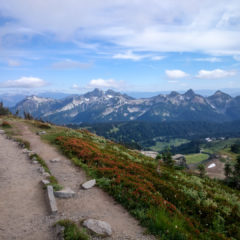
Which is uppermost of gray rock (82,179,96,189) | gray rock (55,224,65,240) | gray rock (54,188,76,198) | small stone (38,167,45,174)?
small stone (38,167,45,174)

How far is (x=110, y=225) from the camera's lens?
10508 mm

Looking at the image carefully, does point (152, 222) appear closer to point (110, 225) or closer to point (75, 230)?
point (110, 225)

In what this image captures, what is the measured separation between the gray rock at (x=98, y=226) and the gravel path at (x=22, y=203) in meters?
1.89

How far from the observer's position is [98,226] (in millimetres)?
9977

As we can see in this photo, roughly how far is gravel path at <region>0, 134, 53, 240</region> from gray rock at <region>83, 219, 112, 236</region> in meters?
1.89

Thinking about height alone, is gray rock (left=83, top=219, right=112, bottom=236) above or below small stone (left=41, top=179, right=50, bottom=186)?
below

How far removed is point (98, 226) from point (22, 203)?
608 centimetres

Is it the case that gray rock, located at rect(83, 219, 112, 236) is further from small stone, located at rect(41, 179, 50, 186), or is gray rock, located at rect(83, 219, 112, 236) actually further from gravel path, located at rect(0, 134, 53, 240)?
small stone, located at rect(41, 179, 50, 186)

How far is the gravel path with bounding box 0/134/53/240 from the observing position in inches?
382

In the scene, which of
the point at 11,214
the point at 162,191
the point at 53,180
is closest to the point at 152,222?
the point at 162,191

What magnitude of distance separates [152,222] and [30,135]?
104ft

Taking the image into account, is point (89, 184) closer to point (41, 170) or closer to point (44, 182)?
point (44, 182)

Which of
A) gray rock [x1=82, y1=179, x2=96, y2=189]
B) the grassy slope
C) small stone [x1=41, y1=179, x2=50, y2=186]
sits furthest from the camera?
small stone [x1=41, y1=179, x2=50, y2=186]

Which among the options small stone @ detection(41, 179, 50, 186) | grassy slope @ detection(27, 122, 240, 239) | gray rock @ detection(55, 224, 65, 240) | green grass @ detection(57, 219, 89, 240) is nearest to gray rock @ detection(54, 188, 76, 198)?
small stone @ detection(41, 179, 50, 186)
